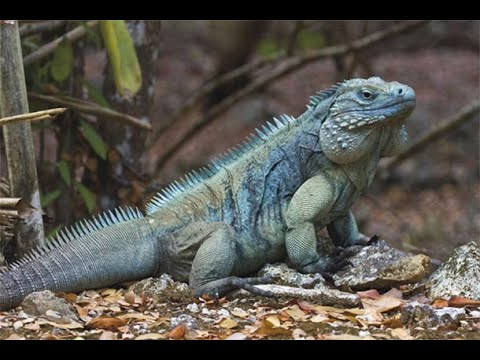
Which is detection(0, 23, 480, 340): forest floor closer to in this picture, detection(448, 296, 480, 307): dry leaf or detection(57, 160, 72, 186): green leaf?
detection(448, 296, 480, 307): dry leaf

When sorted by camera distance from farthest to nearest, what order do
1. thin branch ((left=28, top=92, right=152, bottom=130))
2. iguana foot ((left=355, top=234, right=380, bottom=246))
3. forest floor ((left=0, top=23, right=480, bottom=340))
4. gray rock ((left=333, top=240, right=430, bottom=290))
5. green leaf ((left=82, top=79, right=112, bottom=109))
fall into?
1. green leaf ((left=82, top=79, right=112, bottom=109))
2. thin branch ((left=28, top=92, right=152, bottom=130))
3. iguana foot ((left=355, top=234, right=380, bottom=246))
4. gray rock ((left=333, top=240, right=430, bottom=290))
5. forest floor ((left=0, top=23, right=480, bottom=340))

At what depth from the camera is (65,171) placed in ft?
27.5

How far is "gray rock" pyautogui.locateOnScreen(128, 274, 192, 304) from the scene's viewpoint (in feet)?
19.7

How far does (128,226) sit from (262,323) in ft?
5.05

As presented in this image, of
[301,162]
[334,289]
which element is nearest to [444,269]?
[334,289]

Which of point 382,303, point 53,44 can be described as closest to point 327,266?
point 382,303

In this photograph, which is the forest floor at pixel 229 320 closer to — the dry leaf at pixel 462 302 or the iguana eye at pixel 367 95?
the dry leaf at pixel 462 302

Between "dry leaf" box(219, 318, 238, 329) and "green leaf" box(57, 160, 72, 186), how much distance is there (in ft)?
10.7

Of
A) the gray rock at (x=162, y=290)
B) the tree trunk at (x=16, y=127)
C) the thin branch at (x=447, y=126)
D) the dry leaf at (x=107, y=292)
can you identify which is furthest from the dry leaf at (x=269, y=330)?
the thin branch at (x=447, y=126)

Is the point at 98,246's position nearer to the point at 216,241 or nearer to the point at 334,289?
the point at 216,241

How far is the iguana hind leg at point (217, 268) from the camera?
599cm

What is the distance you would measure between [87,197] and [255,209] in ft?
7.95

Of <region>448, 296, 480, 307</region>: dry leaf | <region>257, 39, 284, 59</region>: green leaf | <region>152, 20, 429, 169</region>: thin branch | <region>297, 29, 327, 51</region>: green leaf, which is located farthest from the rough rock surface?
<region>297, 29, 327, 51</region>: green leaf

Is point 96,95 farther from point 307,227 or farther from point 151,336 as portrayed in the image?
point 151,336
